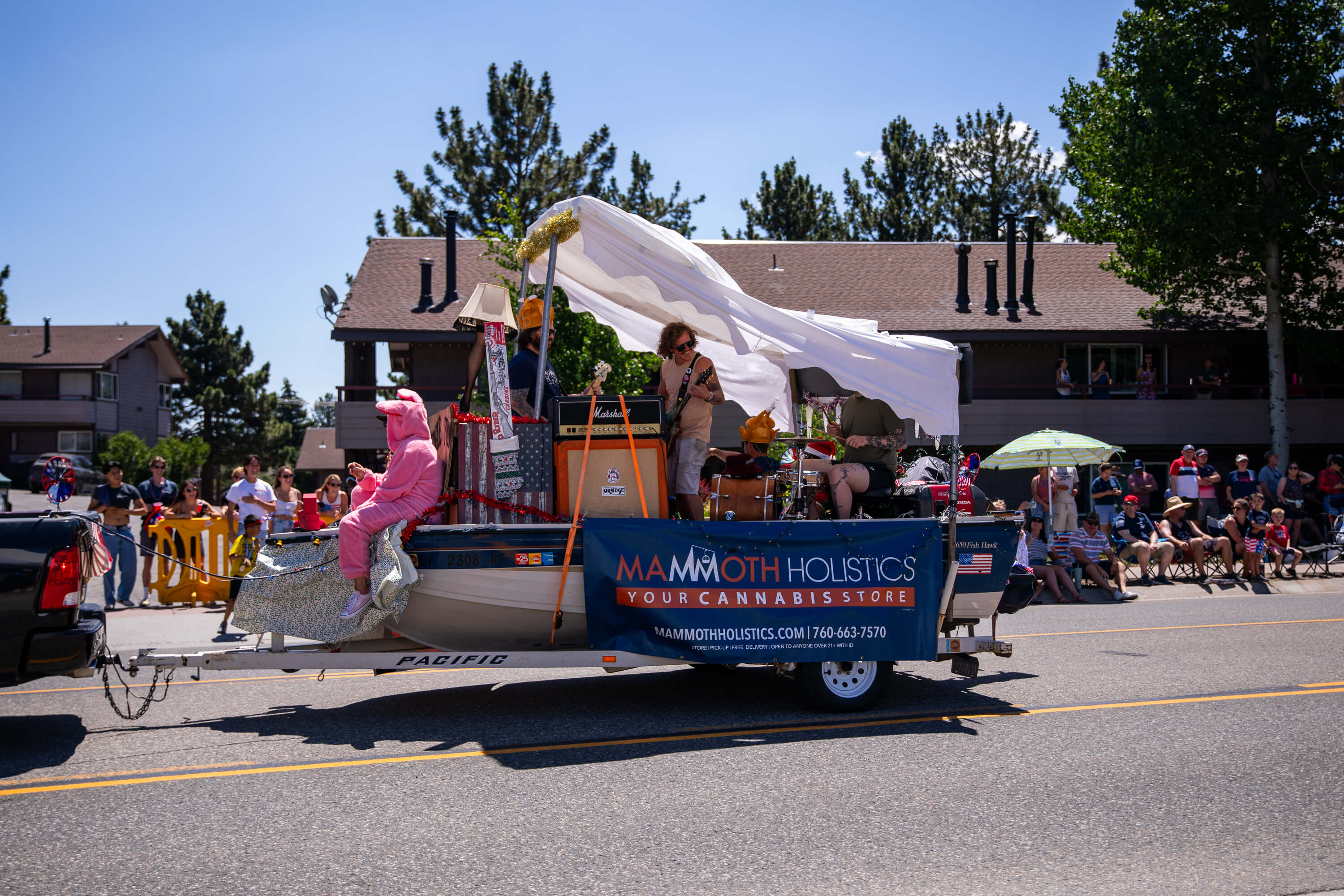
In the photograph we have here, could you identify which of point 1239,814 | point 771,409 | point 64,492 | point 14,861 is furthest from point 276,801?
point 771,409

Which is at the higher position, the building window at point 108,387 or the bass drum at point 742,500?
the building window at point 108,387

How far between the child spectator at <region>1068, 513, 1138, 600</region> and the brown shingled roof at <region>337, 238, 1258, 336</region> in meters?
11.7

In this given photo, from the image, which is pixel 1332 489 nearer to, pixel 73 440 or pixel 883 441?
pixel 883 441

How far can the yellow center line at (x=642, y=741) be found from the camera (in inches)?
226

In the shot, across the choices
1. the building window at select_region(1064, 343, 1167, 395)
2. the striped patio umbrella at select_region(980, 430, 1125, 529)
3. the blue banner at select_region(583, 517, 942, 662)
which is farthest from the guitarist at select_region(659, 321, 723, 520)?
the building window at select_region(1064, 343, 1167, 395)

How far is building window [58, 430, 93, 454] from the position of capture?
47.4 metres

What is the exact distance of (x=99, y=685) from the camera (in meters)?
8.56

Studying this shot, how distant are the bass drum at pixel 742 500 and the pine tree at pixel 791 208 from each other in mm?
40000

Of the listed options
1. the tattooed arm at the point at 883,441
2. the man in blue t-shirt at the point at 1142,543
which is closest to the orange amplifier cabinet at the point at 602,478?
the tattooed arm at the point at 883,441

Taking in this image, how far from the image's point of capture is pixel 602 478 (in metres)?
7.33

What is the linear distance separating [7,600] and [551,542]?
3251 millimetres

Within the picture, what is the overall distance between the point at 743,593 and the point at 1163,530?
40.2 feet

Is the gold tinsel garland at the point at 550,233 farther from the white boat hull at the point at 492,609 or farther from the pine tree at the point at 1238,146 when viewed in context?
the pine tree at the point at 1238,146

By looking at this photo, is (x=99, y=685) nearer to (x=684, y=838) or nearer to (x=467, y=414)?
(x=467, y=414)
